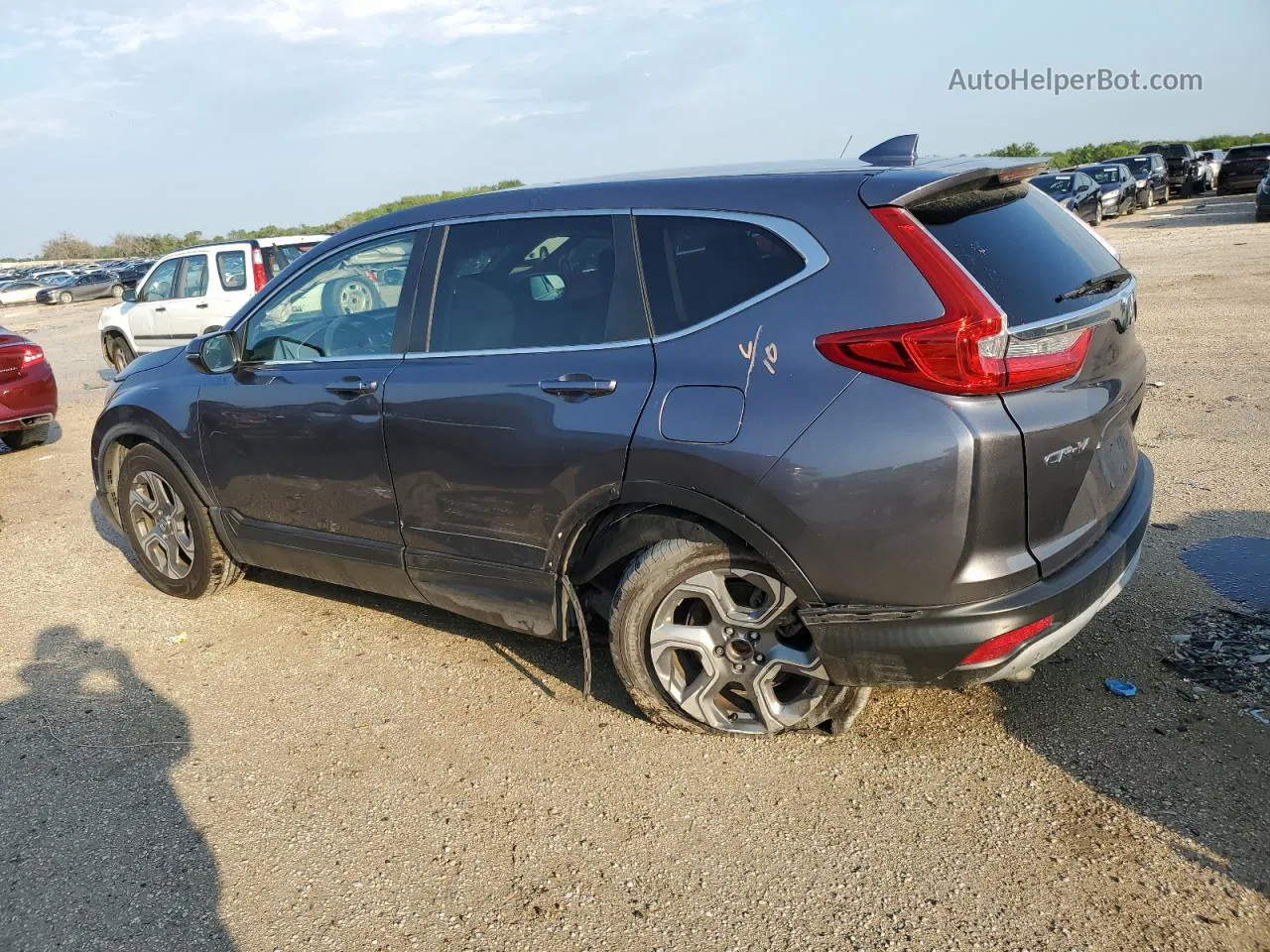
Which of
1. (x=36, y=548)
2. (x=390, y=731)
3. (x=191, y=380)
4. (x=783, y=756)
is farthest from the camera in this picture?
(x=36, y=548)

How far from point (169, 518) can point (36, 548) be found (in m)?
1.82

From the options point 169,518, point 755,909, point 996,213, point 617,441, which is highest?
point 996,213

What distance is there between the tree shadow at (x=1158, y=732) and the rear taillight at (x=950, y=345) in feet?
4.18

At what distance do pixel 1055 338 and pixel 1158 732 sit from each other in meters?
1.42

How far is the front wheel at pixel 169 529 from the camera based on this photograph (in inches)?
187

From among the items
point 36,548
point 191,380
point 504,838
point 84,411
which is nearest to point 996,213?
point 504,838

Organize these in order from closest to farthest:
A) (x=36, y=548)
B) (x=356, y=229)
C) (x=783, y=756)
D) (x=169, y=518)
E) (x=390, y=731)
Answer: (x=783, y=756)
(x=390, y=731)
(x=356, y=229)
(x=169, y=518)
(x=36, y=548)

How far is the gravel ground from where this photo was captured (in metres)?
2.59

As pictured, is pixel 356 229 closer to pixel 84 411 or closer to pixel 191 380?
pixel 191 380

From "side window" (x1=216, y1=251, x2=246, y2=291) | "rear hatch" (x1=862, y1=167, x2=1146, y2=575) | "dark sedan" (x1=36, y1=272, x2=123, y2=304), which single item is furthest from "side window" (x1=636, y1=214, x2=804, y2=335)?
"dark sedan" (x1=36, y1=272, x2=123, y2=304)

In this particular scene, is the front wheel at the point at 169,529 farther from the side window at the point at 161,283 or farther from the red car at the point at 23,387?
the side window at the point at 161,283

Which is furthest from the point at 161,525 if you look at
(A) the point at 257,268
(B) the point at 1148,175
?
(B) the point at 1148,175

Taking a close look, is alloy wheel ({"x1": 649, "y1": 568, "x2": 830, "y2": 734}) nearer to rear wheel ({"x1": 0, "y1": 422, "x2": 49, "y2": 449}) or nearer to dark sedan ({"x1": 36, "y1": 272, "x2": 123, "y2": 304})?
rear wheel ({"x1": 0, "y1": 422, "x2": 49, "y2": 449})

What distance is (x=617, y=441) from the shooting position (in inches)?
122
